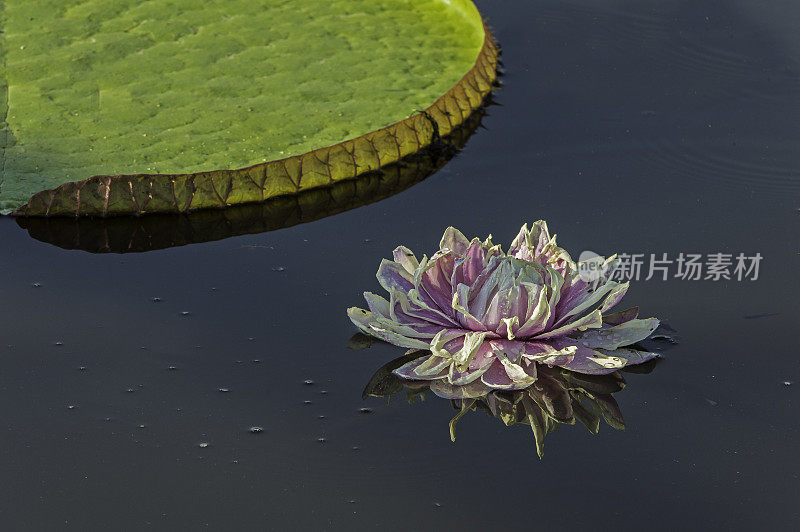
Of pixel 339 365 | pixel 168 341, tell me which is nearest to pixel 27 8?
pixel 168 341

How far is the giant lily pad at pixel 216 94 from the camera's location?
2943mm

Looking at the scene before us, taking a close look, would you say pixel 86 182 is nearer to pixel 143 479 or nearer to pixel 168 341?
pixel 168 341

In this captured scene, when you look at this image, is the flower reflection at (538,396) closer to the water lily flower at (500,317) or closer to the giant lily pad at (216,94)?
the water lily flower at (500,317)

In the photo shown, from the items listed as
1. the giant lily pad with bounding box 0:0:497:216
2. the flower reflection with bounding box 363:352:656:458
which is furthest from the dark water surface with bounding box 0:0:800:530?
the giant lily pad with bounding box 0:0:497:216

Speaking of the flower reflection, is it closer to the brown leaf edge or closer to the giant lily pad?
the brown leaf edge

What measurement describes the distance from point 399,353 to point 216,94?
1.38 meters

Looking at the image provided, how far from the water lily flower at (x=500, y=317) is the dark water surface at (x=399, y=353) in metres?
0.09

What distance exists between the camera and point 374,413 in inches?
86.0

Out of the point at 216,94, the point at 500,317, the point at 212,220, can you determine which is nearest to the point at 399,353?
the point at 500,317

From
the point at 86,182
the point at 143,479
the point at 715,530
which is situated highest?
the point at 86,182

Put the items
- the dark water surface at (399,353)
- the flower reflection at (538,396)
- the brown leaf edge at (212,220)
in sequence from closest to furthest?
1. the dark water surface at (399,353)
2. the flower reflection at (538,396)
3. the brown leaf edge at (212,220)

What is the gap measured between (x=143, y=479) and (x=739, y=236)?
166cm

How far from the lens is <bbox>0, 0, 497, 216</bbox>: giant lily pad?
9.66ft

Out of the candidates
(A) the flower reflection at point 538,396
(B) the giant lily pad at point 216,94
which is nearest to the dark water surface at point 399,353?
(A) the flower reflection at point 538,396
